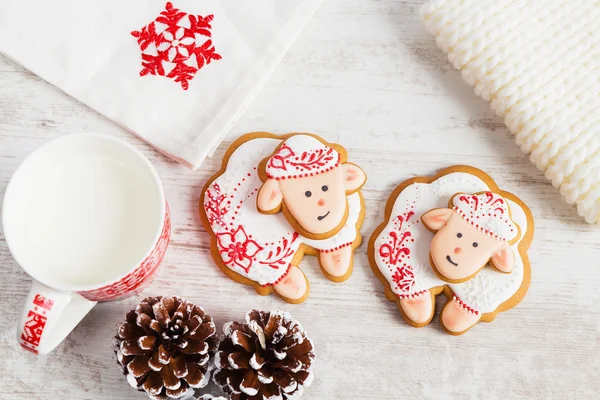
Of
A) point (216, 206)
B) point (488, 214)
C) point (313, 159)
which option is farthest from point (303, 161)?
point (488, 214)

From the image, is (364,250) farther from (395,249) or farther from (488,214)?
(488,214)

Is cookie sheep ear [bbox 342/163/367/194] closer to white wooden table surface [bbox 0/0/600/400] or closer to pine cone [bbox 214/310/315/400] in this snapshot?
white wooden table surface [bbox 0/0/600/400]

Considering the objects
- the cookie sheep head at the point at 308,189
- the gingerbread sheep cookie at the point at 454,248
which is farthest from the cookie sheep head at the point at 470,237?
the cookie sheep head at the point at 308,189

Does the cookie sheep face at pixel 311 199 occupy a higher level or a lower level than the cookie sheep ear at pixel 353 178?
lower

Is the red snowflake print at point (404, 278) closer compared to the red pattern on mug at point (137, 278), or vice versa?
the red pattern on mug at point (137, 278)

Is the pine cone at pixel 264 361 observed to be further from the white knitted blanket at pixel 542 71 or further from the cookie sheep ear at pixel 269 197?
the white knitted blanket at pixel 542 71
